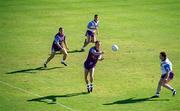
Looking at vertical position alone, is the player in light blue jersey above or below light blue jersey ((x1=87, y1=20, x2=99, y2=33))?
below

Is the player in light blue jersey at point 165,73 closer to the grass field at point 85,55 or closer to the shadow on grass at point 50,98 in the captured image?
the grass field at point 85,55

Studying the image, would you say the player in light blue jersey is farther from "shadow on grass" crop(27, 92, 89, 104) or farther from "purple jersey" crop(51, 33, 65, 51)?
"purple jersey" crop(51, 33, 65, 51)

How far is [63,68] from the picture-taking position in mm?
31609

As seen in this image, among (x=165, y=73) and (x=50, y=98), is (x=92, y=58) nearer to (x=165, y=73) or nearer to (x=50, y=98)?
(x=50, y=98)

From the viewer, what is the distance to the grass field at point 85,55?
84.0 ft

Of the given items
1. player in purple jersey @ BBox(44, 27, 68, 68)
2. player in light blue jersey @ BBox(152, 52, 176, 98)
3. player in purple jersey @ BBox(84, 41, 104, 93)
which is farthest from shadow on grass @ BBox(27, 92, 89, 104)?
player in purple jersey @ BBox(44, 27, 68, 68)

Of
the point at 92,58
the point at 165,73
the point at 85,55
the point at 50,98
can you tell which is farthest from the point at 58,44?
the point at 165,73

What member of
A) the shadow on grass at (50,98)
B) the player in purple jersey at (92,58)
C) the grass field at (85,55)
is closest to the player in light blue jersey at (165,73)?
the grass field at (85,55)

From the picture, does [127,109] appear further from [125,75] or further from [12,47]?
[12,47]

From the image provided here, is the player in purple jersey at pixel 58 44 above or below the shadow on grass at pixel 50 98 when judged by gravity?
above

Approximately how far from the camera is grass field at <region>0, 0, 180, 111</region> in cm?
2559

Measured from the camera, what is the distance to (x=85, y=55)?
35.1 metres

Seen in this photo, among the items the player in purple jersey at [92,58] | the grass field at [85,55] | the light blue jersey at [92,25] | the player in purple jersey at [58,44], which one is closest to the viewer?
→ the grass field at [85,55]

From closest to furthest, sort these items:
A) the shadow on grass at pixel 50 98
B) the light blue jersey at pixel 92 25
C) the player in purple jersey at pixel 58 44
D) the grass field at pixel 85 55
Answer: the shadow on grass at pixel 50 98 < the grass field at pixel 85 55 < the player in purple jersey at pixel 58 44 < the light blue jersey at pixel 92 25
